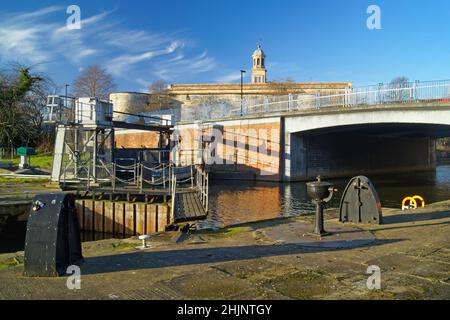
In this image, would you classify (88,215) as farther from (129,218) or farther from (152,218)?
(152,218)

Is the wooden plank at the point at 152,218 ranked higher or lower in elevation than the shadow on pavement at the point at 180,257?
lower

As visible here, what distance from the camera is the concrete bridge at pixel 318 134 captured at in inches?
1120

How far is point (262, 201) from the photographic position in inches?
976

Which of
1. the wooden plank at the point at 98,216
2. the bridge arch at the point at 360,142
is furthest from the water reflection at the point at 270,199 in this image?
the wooden plank at the point at 98,216

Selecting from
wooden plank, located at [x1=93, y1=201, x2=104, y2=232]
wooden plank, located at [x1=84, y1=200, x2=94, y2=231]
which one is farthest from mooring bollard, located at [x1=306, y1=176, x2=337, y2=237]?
wooden plank, located at [x1=84, y1=200, x2=94, y2=231]

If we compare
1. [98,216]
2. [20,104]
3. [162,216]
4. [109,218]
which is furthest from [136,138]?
[162,216]

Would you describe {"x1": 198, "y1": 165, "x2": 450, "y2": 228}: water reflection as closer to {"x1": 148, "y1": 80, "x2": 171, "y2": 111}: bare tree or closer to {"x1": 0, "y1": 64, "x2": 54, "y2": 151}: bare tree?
{"x1": 0, "y1": 64, "x2": 54, "y2": 151}: bare tree

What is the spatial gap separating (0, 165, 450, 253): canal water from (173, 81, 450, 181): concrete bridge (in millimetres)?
3372

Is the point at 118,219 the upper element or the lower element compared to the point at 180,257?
lower

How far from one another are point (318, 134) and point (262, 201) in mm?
16406

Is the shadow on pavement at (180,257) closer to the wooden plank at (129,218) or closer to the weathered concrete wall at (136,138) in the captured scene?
the wooden plank at (129,218)

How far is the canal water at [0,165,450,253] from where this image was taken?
53.6ft

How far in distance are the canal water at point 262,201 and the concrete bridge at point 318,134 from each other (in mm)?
3372

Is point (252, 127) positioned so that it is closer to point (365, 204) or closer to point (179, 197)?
point (179, 197)
